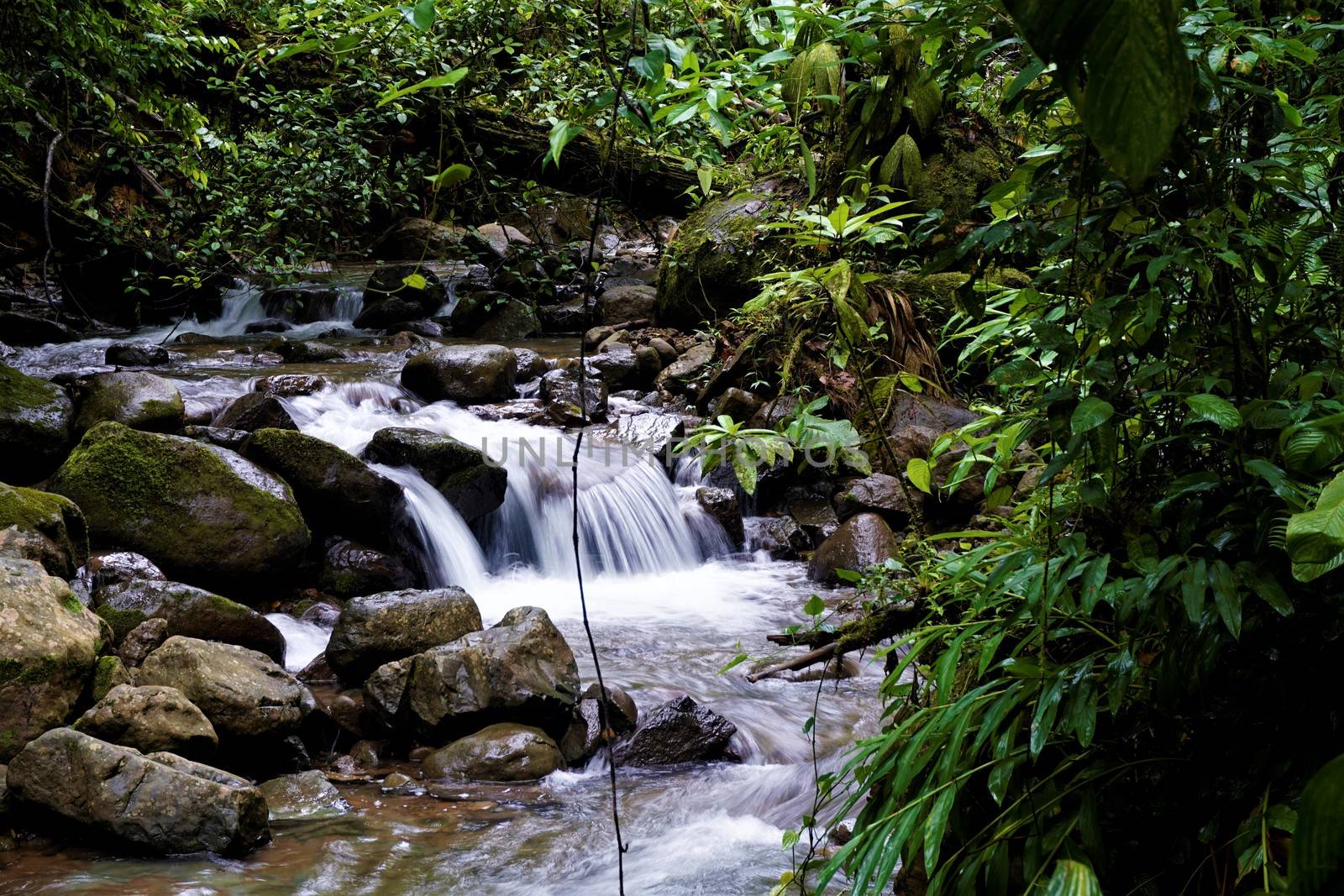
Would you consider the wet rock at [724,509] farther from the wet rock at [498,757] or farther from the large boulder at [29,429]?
the large boulder at [29,429]

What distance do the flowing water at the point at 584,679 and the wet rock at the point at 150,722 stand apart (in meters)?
0.49

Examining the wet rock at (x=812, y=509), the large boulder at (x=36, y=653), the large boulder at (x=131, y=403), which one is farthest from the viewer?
the wet rock at (x=812, y=509)

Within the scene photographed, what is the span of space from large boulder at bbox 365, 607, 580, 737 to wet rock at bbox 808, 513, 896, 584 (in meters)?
3.01

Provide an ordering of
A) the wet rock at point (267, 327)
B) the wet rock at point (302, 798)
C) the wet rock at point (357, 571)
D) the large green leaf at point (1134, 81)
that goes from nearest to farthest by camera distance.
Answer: the large green leaf at point (1134, 81) → the wet rock at point (302, 798) → the wet rock at point (357, 571) → the wet rock at point (267, 327)

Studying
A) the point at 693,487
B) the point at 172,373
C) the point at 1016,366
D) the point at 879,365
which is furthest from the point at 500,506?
the point at 1016,366

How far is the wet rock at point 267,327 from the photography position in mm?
12875

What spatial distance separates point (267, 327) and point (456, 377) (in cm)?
458

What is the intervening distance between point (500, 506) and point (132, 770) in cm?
472

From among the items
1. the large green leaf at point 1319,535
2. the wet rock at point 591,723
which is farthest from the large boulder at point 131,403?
the large green leaf at point 1319,535

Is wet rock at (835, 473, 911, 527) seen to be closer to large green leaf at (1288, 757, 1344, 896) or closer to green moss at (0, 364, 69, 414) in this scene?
green moss at (0, 364, 69, 414)

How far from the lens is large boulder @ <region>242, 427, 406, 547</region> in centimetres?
696

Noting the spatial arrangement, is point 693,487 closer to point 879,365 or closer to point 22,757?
point 879,365

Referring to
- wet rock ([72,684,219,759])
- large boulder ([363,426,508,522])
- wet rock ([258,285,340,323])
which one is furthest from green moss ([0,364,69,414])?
wet rock ([258,285,340,323])

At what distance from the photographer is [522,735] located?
472 centimetres
